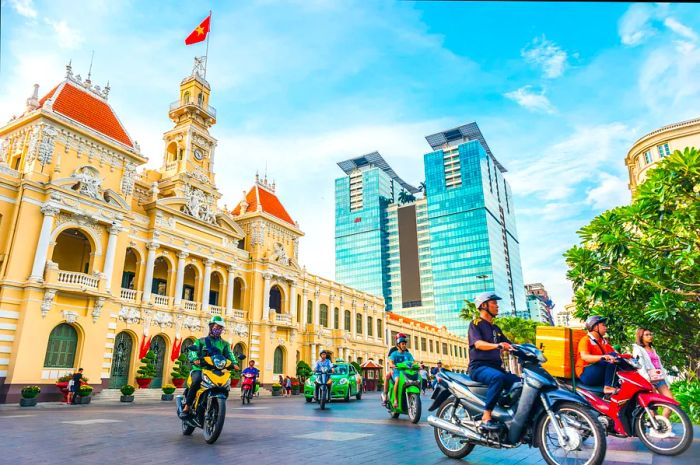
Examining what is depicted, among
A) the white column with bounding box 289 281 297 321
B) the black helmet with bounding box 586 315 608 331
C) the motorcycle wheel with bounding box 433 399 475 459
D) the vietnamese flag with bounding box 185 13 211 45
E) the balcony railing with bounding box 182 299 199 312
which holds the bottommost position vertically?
the motorcycle wheel with bounding box 433 399 475 459

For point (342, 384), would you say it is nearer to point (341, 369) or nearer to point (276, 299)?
point (341, 369)

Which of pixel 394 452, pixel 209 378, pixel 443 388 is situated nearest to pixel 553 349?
pixel 443 388

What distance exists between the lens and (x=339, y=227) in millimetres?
138000

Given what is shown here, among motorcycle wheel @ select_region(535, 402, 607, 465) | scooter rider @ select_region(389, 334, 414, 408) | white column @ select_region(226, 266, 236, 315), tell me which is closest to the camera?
motorcycle wheel @ select_region(535, 402, 607, 465)

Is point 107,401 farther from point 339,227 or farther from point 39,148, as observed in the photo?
point 339,227

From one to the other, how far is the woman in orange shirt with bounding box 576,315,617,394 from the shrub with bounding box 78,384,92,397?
20.3 metres

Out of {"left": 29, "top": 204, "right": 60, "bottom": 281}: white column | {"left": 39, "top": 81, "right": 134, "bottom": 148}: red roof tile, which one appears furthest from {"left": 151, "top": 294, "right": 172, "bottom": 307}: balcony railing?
{"left": 39, "top": 81, "right": 134, "bottom": 148}: red roof tile

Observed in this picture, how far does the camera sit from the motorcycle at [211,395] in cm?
667

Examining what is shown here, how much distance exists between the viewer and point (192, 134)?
3312cm

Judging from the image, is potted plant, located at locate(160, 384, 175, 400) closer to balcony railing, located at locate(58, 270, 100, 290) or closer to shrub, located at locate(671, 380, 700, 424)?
balcony railing, located at locate(58, 270, 100, 290)

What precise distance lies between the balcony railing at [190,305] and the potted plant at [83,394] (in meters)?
8.62

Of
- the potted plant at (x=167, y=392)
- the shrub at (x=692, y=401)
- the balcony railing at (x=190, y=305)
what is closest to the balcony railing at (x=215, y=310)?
the balcony railing at (x=190, y=305)

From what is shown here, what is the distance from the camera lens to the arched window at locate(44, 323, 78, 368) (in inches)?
811

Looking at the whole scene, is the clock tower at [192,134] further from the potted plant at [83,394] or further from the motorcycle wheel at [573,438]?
the motorcycle wheel at [573,438]
